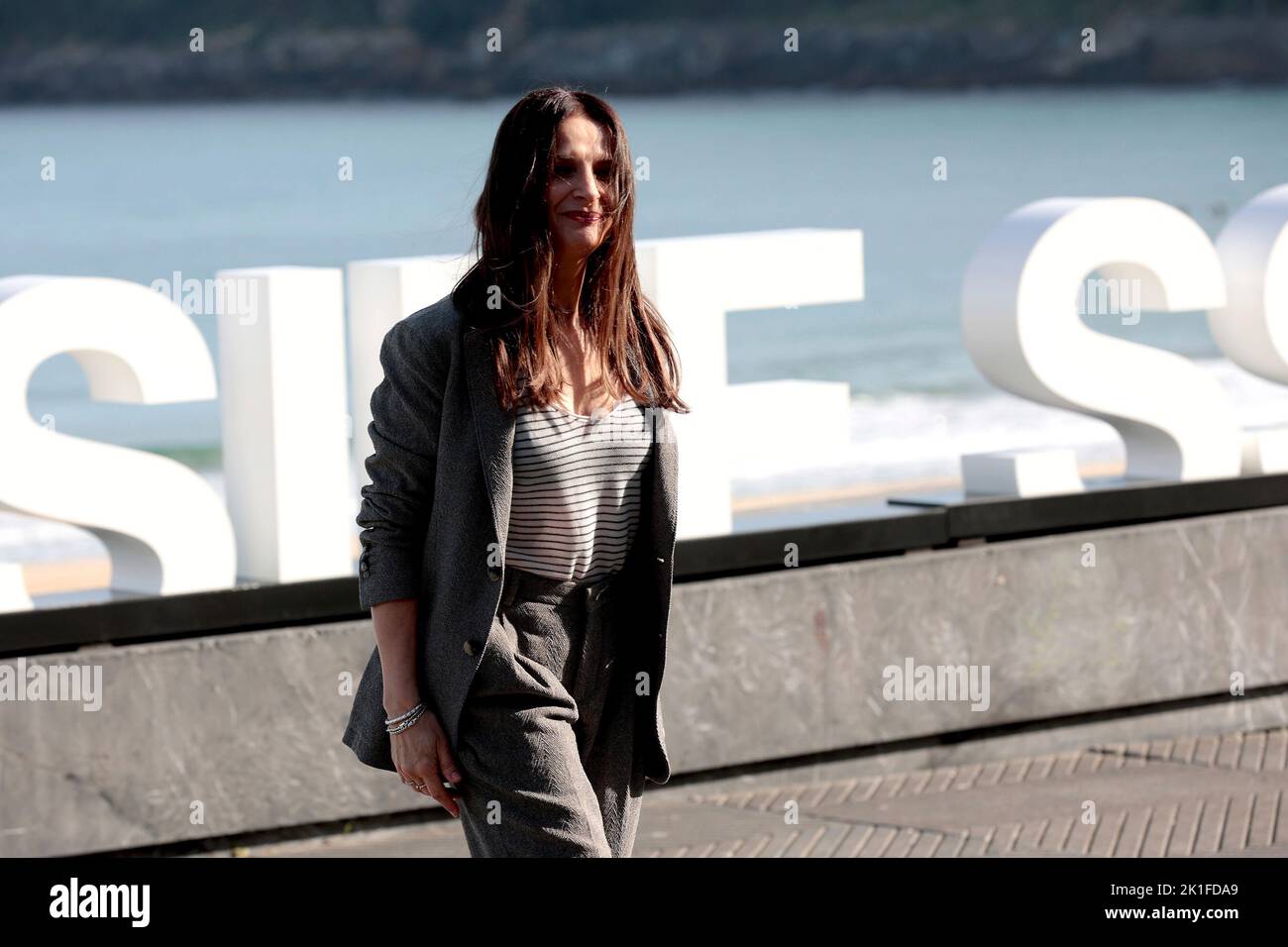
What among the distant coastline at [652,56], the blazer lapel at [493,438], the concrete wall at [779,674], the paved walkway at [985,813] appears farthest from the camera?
the distant coastline at [652,56]

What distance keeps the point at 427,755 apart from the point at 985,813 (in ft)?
11.8

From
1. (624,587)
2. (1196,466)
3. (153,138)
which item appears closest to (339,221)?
(153,138)

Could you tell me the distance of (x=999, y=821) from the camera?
635cm

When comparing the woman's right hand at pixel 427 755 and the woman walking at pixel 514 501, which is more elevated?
the woman walking at pixel 514 501

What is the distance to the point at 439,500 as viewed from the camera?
126 inches

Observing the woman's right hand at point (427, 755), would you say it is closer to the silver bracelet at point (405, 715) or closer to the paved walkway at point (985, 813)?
the silver bracelet at point (405, 715)

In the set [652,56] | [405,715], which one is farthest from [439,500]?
[652,56]

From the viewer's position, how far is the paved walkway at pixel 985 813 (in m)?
6.04

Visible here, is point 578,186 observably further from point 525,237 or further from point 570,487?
point 570,487

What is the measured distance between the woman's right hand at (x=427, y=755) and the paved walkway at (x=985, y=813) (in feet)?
9.45

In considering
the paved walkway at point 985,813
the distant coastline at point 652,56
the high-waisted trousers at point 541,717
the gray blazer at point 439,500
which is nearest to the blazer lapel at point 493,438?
the gray blazer at point 439,500
